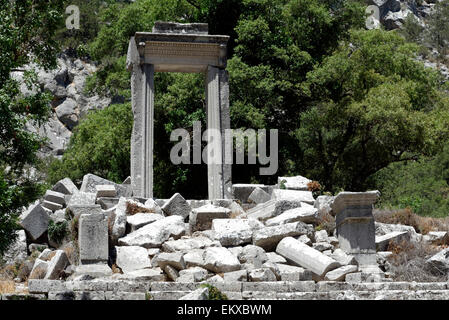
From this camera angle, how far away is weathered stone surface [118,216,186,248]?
440 inches

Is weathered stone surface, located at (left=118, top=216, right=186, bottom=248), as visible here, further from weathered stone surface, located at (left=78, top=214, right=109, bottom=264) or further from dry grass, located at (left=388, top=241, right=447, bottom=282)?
dry grass, located at (left=388, top=241, right=447, bottom=282)

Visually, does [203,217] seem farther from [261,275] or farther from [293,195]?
[261,275]

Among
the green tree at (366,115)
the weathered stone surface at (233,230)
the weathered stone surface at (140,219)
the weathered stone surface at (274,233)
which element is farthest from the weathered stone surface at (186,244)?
the green tree at (366,115)

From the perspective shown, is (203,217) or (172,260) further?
(203,217)

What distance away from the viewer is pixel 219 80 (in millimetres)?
15617

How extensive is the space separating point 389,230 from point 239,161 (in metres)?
7.89

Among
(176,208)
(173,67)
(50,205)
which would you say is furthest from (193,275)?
(173,67)

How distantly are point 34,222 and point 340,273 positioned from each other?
582cm

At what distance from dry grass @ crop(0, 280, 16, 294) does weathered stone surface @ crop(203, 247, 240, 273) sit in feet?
9.30

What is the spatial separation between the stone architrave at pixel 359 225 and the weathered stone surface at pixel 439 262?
92cm

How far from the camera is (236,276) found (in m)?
9.56

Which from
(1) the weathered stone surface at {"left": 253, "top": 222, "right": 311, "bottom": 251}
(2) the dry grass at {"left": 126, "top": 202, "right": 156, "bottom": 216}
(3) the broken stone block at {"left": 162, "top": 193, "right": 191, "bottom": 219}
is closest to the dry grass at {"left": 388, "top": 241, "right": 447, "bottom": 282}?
(1) the weathered stone surface at {"left": 253, "top": 222, "right": 311, "bottom": 251}

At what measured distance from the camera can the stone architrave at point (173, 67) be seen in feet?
49.4

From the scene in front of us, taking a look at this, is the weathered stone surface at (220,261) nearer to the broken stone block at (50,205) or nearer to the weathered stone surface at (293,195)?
the weathered stone surface at (293,195)
